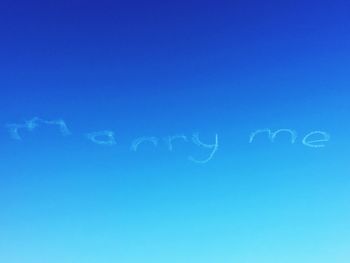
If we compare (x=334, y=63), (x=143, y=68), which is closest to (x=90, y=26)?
(x=143, y=68)

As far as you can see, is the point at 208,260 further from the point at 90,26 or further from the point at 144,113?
the point at 90,26

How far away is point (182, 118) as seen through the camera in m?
1.31

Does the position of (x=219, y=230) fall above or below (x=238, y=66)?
below

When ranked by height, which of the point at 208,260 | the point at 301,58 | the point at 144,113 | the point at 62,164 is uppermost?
the point at 301,58

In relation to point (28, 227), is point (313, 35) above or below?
above

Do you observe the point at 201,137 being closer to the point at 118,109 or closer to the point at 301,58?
the point at 118,109

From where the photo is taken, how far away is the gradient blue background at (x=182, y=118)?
1284 mm

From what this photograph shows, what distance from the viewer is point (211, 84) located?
1317 millimetres

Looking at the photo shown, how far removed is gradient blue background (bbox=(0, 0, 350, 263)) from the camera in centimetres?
128

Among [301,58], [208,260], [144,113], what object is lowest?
[208,260]

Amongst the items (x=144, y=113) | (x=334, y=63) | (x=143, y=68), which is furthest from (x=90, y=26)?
(x=334, y=63)

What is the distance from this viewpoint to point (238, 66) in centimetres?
131

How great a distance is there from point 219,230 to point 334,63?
574 mm

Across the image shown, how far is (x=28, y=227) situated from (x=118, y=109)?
0.42 meters
